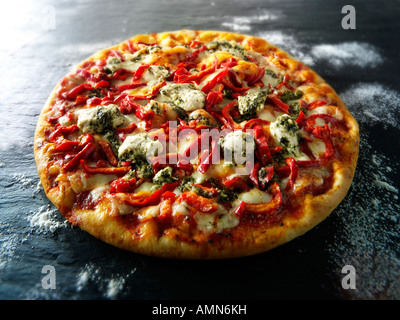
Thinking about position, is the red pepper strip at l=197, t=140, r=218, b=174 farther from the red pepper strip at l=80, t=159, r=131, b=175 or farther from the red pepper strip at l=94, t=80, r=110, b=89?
the red pepper strip at l=94, t=80, r=110, b=89

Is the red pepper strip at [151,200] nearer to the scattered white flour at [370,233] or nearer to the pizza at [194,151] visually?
the pizza at [194,151]

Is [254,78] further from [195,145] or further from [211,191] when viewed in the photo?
[211,191]

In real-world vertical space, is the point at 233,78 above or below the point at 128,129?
above

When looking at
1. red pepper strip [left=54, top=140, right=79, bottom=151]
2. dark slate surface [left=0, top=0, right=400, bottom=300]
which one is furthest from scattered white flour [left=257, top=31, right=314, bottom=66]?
red pepper strip [left=54, top=140, right=79, bottom=151]


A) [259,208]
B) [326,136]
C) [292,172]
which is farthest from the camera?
[326,136]

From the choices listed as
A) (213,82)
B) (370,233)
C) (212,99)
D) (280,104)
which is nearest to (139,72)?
(213,82)
